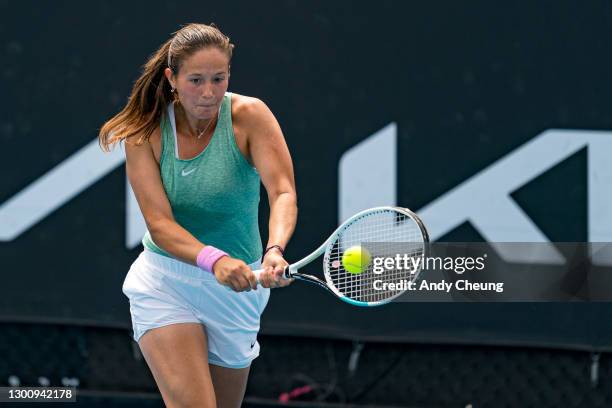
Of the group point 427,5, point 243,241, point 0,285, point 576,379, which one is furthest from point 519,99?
point 0,285

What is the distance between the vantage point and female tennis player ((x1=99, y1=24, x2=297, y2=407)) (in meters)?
3.98

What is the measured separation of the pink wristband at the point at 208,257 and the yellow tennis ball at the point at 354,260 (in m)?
0.47

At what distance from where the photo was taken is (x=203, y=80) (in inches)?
155

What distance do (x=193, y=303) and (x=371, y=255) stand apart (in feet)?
1.95

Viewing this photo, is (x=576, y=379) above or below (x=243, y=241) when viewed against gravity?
below

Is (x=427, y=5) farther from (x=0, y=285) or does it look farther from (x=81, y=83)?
(x=0, y=285)

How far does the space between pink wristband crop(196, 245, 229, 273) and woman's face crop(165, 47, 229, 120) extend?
0.42m

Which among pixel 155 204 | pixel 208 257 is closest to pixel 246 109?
pixel 155 204

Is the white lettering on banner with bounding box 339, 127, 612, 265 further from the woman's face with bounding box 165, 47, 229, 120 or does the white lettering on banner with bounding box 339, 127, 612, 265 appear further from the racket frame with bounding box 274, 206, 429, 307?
the woman's face with bounding box 165, 47, 229, 120

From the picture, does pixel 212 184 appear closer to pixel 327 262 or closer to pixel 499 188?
pixel 327 262

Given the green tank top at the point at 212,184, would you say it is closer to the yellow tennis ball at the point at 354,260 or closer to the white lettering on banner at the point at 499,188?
the yellow tennis ball at the point at 354,260

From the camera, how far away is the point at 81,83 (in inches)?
229

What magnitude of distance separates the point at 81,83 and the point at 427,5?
155cm

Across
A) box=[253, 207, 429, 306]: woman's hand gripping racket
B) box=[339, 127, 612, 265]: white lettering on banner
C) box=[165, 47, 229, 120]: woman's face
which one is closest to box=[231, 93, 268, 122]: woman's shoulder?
box=[165, 47, 229, 120]: woman's face
